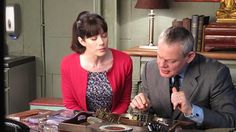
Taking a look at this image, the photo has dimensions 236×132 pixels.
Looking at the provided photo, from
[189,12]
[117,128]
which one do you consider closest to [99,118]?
[117,128]

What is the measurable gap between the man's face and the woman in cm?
46

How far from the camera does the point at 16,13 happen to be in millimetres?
3646

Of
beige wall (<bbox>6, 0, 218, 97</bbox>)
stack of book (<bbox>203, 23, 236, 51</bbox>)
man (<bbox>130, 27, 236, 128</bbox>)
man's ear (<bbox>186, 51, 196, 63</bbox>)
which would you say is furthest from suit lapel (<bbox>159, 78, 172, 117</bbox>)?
beige wall (<bbox>6, 0, 218, 97</bbox>)

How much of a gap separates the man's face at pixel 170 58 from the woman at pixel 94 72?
1.52ft

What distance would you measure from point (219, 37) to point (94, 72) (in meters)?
1.35

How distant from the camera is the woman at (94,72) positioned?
1.91 m

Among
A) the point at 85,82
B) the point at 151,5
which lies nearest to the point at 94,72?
the point at 85,82

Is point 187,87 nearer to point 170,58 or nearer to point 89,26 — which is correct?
point 170,58

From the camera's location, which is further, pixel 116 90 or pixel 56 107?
pixel 56 107

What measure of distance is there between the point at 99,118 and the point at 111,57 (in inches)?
27.1

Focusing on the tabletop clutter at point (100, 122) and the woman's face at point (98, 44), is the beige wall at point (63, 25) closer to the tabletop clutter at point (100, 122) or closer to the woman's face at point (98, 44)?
the woman's face at point (98, 44)

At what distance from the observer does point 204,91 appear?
156 centimetres

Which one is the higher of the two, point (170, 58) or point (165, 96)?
point (170, 58)

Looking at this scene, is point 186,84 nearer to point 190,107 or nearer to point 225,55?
point 190,107
